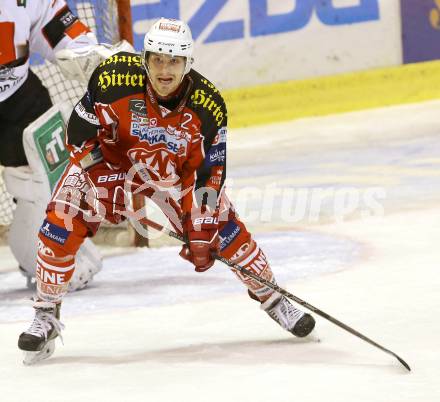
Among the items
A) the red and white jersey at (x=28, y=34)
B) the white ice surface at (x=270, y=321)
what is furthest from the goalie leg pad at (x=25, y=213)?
the red and white jersey at (x=28, y=34)

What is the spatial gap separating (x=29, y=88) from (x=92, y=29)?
114 cm

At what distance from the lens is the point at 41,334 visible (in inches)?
161

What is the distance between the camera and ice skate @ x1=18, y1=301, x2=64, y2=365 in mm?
4062

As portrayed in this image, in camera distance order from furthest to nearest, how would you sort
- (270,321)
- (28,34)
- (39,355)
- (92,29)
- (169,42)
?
(92,29), (28,34), (270,321), (39,355), (169,42)

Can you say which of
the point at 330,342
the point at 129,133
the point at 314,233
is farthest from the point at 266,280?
the point at 314,233

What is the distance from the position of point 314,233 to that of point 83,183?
2.28 m

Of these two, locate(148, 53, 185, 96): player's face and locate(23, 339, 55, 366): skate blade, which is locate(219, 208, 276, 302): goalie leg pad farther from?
locate(23, 339, 55, 366): skate blade

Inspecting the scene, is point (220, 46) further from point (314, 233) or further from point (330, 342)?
point (330, 342)

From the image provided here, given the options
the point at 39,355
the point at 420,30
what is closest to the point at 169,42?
the point at 39,355

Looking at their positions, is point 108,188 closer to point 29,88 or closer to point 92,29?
point 29,88

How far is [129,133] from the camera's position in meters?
4.10

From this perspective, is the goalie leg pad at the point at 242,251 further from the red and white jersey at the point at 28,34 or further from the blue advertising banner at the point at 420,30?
the blue advertising banner at the point at 420,30

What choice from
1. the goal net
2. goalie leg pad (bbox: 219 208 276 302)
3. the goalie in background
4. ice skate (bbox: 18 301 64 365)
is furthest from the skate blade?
the goal net

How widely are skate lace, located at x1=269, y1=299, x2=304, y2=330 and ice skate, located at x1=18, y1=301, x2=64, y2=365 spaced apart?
26.9 inches
